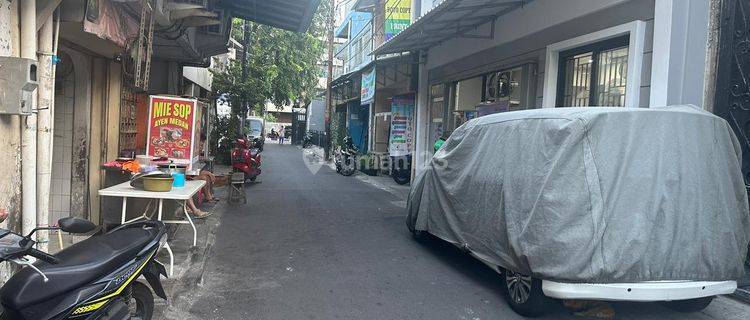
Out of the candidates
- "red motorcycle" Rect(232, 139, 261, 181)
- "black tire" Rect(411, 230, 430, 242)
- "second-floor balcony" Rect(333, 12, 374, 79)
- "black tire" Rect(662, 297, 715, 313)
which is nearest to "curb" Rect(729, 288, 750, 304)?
"black tire" Rect(662, 297, 715, 313)

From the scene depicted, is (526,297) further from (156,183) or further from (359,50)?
(359,50)

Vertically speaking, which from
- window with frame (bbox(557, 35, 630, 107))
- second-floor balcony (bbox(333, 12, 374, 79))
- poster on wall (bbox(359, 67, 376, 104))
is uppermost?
second-floor balcony (bbox(333, 12, 374, 79))

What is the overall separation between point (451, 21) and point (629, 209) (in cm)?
653

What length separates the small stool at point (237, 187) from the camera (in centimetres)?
1021

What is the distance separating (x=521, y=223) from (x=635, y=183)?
2.94ft

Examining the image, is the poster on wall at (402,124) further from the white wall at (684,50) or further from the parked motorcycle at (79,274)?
the parked motorcycle at (79,274)

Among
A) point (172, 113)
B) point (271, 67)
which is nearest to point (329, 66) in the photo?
point (271, 67)

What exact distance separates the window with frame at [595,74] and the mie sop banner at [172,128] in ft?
17.7

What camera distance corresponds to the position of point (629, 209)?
Answer: 397 cm

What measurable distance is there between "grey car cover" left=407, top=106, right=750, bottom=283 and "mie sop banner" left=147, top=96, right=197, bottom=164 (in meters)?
4.80

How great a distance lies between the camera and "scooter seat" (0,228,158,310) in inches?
106

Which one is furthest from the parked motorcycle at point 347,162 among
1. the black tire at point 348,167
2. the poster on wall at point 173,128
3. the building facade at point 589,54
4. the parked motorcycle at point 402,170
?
the poster on wall at point 173,128

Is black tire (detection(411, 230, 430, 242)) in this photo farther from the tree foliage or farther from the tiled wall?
the tree foliage

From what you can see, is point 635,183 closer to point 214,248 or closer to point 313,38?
point 214,248
